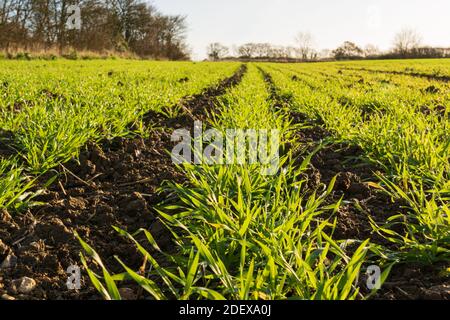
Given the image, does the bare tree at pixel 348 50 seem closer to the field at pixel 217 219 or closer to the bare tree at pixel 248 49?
the bare tree at pixel 248 49

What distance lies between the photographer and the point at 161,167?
10.1ft

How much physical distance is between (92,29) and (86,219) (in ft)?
124

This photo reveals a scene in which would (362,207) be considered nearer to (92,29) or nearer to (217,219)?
(217,219)

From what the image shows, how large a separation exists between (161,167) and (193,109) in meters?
2.76

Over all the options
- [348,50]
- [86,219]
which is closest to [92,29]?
[86,219]

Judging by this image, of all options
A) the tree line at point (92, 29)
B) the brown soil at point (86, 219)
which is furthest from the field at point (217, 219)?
the tree line at point (92, 29)

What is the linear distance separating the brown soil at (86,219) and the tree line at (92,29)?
20.1m

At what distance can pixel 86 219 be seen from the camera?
2.18 meters

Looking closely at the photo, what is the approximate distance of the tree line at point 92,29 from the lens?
2561 centimetres

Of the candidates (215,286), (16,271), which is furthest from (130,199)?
(215,286)

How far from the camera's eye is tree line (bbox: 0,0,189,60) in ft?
84.0

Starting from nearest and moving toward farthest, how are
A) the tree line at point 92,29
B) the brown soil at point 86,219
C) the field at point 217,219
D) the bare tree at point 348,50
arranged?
the field at point 217,219, the brown soil at point 86,219, the tree line at point 92,29, the bare tree at point 348,50

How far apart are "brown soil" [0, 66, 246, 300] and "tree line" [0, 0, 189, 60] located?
20.1 m
